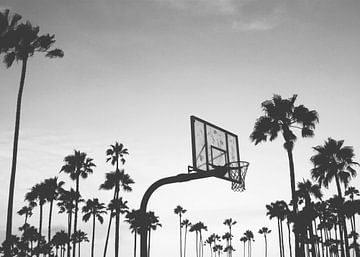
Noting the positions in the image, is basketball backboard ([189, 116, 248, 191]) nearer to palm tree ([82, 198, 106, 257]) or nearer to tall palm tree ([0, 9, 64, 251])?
tall palm tree ([0, 9, 64, 251])

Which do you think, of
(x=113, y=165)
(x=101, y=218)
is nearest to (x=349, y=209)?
(x=113, y=165)

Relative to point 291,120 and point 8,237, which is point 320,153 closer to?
point 291,120

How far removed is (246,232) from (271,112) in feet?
356

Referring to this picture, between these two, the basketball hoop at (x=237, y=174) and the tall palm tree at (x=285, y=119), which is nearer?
the basketball hoop at (x=237, y=174)

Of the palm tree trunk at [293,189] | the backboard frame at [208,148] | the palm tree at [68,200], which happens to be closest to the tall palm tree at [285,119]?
the palm tree trunk at [293,189]

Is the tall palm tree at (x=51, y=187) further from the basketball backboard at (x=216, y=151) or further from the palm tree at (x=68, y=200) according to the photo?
the basketball backboard at (x=216, y=151)

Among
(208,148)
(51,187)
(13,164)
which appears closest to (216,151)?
(208,148)

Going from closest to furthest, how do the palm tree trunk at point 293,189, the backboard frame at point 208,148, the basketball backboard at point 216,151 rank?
the backboard frame at point 208,148 < the basketball backboard at point 216,151 < the palm tree trunk at point 293,189

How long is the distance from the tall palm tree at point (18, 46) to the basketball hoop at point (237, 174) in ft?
41.0

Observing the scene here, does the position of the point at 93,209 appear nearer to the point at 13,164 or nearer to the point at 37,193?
the point at 37,193

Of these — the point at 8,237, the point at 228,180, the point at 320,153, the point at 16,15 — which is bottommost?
the point at 8,237

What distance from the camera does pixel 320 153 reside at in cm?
2975

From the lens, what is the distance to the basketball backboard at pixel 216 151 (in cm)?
1344

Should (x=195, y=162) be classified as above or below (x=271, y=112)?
below
